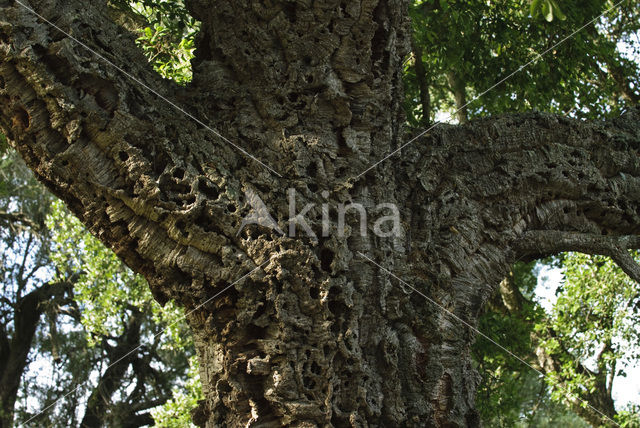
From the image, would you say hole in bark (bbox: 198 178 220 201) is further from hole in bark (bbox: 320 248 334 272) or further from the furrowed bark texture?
hole in bark (bbox: 320 248 334 272)

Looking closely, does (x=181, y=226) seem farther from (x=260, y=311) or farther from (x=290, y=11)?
(x=290, y=11)

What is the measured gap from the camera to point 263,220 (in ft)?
8.75

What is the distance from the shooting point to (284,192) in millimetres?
2781

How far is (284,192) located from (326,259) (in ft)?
1.13

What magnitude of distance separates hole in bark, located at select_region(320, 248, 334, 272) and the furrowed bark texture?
14 mm

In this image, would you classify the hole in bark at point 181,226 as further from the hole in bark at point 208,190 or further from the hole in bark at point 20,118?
the hole in bark at point 20,118

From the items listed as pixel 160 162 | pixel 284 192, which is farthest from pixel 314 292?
pixel 160 162

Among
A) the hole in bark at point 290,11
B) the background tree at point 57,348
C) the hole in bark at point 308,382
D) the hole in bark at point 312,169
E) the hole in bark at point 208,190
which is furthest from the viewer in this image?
the background tree at point 57,348

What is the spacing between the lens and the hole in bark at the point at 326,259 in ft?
8.98

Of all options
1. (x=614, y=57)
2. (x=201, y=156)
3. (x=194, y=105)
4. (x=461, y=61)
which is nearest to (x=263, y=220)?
(x=201, y=156)

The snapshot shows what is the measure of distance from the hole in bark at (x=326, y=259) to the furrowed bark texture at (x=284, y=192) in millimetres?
14

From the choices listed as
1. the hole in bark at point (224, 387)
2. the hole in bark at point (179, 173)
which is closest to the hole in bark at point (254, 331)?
the hole in bark at point (224, 387)

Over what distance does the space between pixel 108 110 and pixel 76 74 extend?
0.19 metres

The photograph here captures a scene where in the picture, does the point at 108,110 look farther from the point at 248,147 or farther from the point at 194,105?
the point at 248,147
